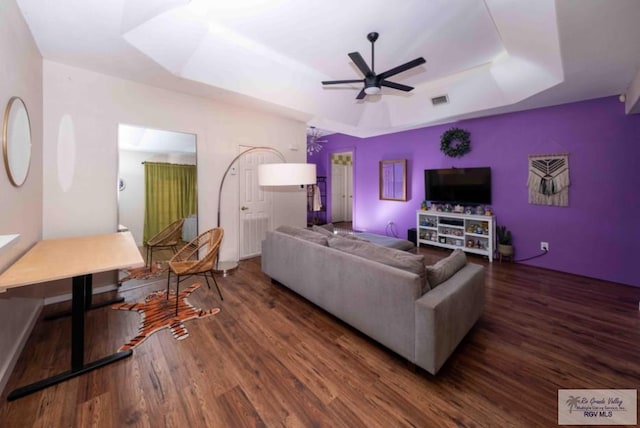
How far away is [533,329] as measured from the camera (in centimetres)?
234

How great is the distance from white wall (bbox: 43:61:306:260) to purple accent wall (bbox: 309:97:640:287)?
4.28 m

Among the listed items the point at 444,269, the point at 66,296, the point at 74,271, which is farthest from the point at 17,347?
the point at 444,269

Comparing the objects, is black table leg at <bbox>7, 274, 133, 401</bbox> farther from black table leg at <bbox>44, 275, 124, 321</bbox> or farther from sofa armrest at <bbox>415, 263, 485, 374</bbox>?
sofa armrest at <bbox>415, 263, 485, 374</bbox>

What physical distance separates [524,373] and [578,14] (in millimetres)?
2663

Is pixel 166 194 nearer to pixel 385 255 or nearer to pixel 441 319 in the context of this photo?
pixel 385 255

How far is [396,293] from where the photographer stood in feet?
6.02

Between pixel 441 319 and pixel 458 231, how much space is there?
3772 millimetres

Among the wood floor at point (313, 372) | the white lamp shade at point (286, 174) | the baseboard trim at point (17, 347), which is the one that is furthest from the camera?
the white lamp shade at point (286, 174)

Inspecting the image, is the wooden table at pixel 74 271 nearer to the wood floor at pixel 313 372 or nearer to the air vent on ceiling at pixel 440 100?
the wood floor at pixel 313 372

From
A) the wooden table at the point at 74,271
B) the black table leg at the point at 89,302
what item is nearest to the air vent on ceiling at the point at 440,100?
the wooden table at the point at 74,271

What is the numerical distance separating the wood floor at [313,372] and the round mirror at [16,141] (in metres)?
1.38

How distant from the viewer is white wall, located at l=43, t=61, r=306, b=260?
2840 millimetres

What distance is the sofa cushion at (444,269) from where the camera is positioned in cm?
198

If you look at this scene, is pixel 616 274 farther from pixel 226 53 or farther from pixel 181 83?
pixel 181 83
